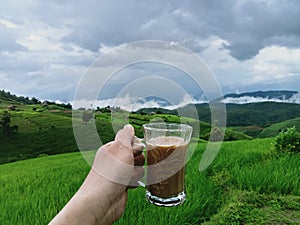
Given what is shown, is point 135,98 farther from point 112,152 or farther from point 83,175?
point 83,175

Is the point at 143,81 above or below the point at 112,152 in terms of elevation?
above

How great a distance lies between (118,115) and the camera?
1400 millimetres

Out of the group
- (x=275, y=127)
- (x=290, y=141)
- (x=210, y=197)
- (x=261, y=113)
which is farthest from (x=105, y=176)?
(x=261, y=113)

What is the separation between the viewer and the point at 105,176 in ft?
4.50

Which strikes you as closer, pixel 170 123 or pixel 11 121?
pixel 170 123

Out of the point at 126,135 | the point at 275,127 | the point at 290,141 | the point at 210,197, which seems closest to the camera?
the point at 126,135

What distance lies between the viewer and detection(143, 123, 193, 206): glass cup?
136cm

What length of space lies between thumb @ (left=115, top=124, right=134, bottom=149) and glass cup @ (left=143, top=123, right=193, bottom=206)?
0.18ft

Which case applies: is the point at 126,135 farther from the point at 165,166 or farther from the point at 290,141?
the point at 290,141

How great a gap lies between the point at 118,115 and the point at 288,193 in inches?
83.1

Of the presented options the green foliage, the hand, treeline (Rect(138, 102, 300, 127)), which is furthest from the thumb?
treeline (Rect(138, 102, 300, 127))

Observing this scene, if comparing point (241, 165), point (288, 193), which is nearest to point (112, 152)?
point (288, 193)

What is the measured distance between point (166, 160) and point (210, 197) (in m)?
1.46

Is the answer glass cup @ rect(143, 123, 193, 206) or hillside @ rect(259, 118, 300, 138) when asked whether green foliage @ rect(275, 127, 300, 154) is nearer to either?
hillside @ rect(259, 118, 300, 138)
